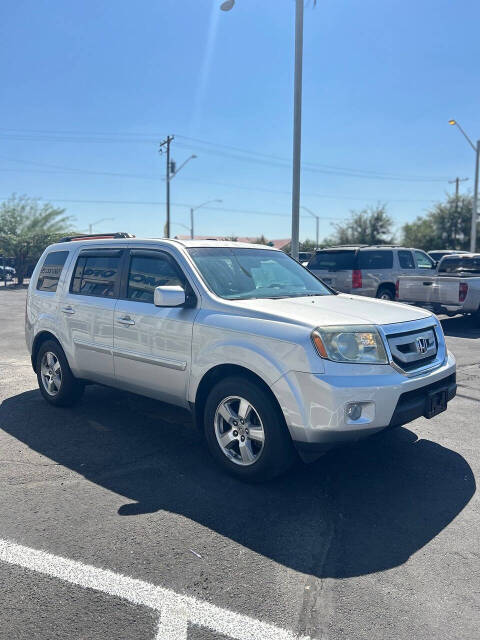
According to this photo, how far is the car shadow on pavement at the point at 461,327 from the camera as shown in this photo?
38.1 ft

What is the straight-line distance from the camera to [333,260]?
14.6m

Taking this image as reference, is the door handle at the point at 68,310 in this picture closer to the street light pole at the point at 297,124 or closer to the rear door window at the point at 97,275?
the rear door window at the point at 97,275

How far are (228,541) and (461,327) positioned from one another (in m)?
10.9

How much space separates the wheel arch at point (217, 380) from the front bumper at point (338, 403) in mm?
133

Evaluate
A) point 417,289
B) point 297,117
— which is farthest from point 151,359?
point 297,117

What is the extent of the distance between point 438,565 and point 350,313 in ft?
5.88

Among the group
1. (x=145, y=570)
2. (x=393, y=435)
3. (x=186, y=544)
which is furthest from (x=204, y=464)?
(x=393, y=435)

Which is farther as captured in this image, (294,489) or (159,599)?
(294,489)

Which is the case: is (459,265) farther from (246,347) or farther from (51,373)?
(246,347)

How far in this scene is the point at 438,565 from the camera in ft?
9.99

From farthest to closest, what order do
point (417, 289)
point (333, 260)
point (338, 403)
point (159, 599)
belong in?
point (333, 260)
point (417, 289)
point (338, 403)
point (159, 599)

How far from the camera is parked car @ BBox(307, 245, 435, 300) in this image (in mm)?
14227

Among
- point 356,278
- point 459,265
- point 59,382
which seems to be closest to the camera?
point 59,382

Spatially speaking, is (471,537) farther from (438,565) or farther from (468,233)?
(468,233)
